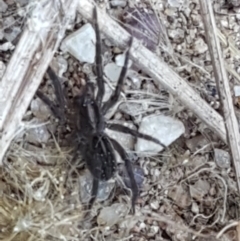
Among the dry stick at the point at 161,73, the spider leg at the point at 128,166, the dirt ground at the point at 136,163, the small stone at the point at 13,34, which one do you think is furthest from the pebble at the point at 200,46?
the small stone at the point at 13,34

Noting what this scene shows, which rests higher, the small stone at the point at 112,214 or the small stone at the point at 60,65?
the small stone at the point at 60,65

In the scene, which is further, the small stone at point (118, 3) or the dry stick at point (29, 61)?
the small stone at point (118, 3)

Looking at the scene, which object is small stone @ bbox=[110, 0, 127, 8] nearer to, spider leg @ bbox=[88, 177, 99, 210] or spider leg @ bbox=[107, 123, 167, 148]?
spider leg @ bbox=[107, 123, 167, 148]

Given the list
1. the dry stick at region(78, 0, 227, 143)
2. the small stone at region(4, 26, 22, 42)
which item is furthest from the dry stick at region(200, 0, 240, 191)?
the small stone at region(4, 26, 22, 42)

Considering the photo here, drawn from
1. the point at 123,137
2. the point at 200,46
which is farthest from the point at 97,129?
the point at 200,46

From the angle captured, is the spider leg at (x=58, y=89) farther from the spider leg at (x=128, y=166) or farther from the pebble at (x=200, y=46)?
the pebble at (x=200, y=46)

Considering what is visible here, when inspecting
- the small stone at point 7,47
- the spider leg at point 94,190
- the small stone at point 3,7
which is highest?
the small stone at point 3,7
